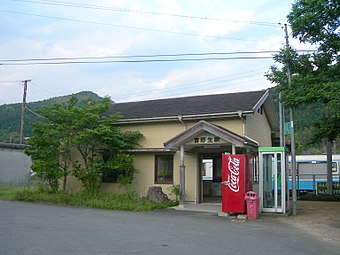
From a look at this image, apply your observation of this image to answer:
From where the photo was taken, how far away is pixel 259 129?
20.5 m

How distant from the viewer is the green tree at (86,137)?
18.3 meters

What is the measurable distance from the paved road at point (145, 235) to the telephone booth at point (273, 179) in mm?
1391

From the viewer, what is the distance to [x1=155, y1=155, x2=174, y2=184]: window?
19.2m

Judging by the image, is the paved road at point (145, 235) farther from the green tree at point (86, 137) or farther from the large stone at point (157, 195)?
the green tree at point (86, 137)

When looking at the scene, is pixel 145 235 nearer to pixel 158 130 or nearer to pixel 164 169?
pixel 164 169

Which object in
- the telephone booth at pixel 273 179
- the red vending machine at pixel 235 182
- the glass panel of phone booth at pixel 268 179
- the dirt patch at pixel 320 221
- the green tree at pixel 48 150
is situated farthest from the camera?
the green tree at pixel 48 150

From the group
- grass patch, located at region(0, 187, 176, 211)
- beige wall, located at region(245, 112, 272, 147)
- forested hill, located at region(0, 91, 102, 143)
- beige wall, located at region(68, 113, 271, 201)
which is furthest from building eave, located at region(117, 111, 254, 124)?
forested hill, located at region(0, 91, 102, 143)

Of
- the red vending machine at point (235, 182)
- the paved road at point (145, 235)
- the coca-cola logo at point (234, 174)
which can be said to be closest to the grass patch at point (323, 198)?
the red vending machine at point (235, 182)

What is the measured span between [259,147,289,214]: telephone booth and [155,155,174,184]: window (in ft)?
17.7

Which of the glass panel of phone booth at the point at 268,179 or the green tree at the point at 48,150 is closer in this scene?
the glass panel of phone booth at the point at 268,179

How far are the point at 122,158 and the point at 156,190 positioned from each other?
2261 mm

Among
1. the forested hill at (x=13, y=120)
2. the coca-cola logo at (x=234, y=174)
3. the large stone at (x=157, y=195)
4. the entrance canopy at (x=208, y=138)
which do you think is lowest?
the large stone at (x=157, y=195)

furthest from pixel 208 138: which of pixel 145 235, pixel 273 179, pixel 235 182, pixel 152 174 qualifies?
pixel 145 235

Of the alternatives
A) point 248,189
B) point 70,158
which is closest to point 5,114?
point 70,158
